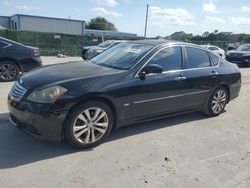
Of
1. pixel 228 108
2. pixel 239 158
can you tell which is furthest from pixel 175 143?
pixel 228 108

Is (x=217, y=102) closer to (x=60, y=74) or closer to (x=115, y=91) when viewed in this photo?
(x=115, y=91)

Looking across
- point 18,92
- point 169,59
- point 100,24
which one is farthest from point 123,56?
point 100,24

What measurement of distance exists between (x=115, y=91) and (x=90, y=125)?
62cm

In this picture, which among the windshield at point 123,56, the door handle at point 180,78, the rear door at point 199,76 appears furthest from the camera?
the rear door at point 199,76

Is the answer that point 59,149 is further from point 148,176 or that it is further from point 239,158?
point 239,158

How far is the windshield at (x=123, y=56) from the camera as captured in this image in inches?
203

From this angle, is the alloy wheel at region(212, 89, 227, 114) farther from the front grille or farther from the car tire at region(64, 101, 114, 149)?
the front grille

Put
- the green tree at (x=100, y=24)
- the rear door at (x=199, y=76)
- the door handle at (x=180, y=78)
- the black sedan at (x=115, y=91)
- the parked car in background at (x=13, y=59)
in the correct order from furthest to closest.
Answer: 1. the green tree at (x=100, y=24)
2. the parked car in background at (x=13, y=59)
3. the rear door at (x=199, y=76)
4. the door handle at (x=180, y=78)
5. the black sedan at (x=115, y=91)

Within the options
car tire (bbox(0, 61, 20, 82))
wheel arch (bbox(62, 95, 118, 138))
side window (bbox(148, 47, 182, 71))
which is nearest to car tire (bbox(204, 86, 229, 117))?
side window (bbox(148, 47, 182, 71))

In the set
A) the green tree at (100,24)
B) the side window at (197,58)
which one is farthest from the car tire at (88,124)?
the green tree at (100,24)

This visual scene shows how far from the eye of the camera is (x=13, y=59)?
9.49m

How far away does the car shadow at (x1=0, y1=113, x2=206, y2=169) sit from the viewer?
161 inches

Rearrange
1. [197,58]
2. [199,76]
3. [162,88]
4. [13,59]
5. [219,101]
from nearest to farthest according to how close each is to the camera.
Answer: [162,88] < [199,76] < [197,58] < [219,101] < [13,59]

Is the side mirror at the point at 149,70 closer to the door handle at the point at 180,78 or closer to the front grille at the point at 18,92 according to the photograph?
the door handle at the point at 180,78
